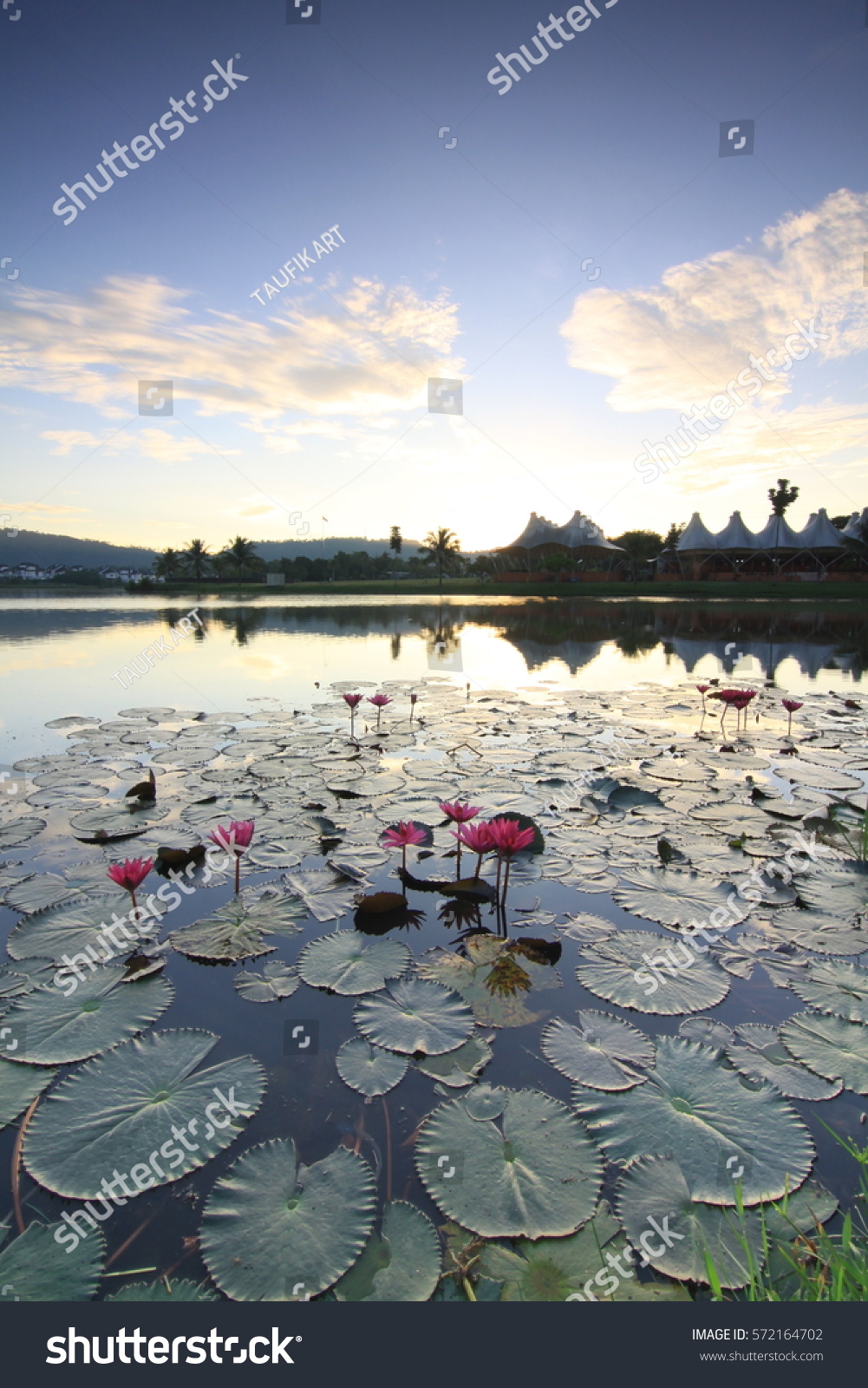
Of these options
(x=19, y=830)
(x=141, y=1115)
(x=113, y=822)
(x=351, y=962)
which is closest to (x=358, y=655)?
(x=113, y=822)

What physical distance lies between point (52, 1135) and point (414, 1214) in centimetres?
119

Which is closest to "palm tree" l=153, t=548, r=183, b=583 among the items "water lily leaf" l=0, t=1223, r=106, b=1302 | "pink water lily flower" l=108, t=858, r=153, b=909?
"pink water lily flower" l=108, t=858, r=153, b=909

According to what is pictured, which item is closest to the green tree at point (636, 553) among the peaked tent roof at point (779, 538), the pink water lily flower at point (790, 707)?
the peaked tent roof at point (779, 538)

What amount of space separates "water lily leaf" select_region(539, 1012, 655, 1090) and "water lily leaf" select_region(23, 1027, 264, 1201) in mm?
A: 1100

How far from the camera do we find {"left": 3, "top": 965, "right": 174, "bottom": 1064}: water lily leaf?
2.23 meters

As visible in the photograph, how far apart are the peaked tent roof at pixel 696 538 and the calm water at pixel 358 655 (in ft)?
104

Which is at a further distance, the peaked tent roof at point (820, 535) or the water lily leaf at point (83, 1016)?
the peaked tent roof at point (820, 535)

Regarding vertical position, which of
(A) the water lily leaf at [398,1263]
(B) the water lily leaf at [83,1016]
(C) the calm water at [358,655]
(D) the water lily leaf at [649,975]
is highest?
(C) the calm water at [358,655]

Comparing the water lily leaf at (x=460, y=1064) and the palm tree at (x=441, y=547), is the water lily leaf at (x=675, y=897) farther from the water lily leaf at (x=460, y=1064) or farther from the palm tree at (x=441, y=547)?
the palm tree at (x=441, y=547)

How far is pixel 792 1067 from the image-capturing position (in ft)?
7.14

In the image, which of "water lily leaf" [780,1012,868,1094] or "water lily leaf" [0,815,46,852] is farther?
"water lily leaf" [0,815,46,852]

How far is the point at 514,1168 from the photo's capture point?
179cm

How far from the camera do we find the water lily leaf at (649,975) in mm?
2537

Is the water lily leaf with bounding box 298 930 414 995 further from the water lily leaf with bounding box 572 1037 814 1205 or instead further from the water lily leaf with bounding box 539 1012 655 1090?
the water lily leaf with bounding box 572 1037 814 1205
